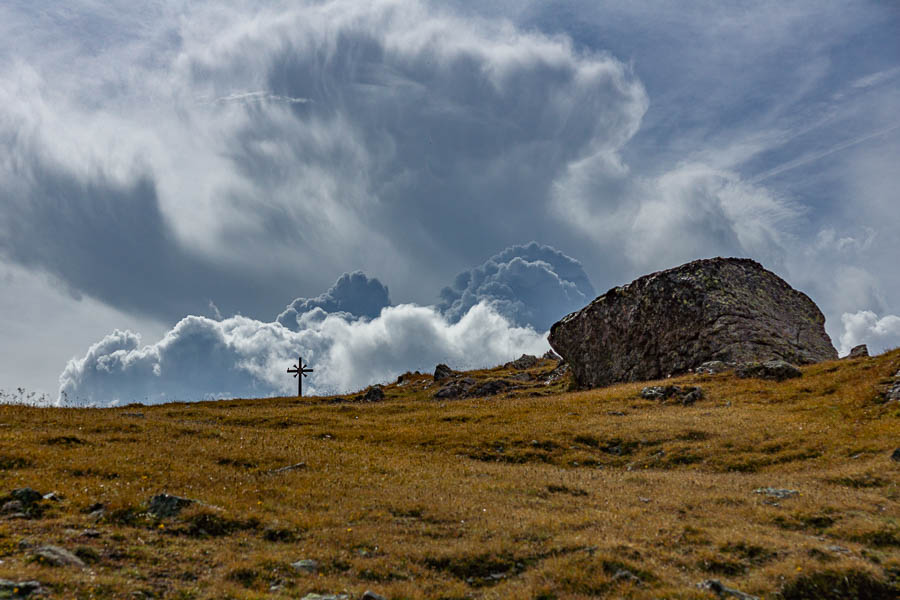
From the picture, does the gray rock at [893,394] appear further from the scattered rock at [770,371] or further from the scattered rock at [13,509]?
the scattered rock at [13,509]

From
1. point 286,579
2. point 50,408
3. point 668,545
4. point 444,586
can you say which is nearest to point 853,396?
point 668,545

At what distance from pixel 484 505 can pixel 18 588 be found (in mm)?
12623

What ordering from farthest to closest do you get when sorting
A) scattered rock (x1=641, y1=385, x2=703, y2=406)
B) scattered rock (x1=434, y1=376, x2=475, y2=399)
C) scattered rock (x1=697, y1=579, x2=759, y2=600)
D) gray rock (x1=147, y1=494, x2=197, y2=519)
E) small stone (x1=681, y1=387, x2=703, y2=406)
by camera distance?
scattered rock (x1=434, y1=376, x2=475, y2=399) → scattered rock (x1=641, y1=385, x2=703, y2=406) → small stone (x1=681, y1=387, x2=703, y2=406) → gray rock (x1=147, y1=494, x2=197, y2=519) → scattered rock (x1=697, y1=579, x2=759, y2=600)

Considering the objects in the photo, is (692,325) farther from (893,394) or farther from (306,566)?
(306,566)

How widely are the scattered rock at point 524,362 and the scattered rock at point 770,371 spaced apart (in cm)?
4196

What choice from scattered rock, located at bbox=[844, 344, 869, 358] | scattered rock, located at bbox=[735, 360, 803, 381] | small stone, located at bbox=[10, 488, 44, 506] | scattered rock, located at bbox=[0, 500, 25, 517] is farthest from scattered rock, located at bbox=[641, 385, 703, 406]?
scattered rock, located at bbox=[0, 500, 25, 517]

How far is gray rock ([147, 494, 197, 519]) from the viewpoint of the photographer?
16.3 meters

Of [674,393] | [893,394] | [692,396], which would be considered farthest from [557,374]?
[893,394]

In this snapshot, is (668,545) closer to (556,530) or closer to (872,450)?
(556,530)

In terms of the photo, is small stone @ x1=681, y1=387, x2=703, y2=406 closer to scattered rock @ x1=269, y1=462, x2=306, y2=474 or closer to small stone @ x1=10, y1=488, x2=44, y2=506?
scattered rock @ x1=269, y1=462, x2=306, y2=474

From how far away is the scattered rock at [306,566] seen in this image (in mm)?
13555

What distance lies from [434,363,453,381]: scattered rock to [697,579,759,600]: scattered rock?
5761 cm

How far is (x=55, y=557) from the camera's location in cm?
1261

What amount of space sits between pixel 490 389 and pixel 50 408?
37485mm
